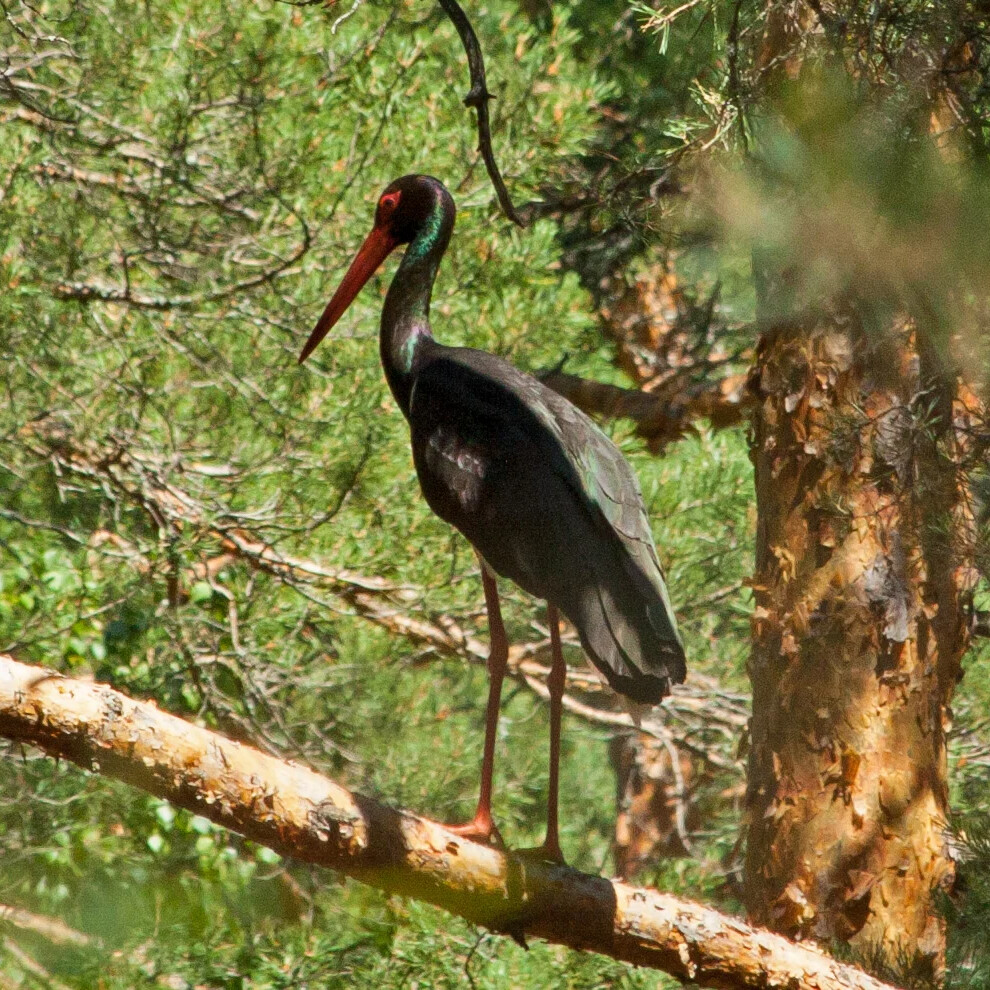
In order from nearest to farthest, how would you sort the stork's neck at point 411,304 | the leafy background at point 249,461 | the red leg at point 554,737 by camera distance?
the red leg at point 554,737 → the stork's neck at point 411,304 → the leafy background at point 249,461

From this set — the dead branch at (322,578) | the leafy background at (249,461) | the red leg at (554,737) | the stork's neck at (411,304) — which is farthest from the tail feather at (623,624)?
the leafy background at (249,461)

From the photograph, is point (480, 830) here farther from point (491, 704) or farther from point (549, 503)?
point (549, 503)

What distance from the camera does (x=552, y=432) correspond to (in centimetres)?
329

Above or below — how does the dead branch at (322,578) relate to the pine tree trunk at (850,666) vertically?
below

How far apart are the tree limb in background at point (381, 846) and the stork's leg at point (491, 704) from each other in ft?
1.65

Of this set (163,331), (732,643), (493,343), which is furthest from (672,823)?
(163,331)

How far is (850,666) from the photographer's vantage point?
326 centimetres

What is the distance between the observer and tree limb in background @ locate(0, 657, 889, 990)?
2.14m

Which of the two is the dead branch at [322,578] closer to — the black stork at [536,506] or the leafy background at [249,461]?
the leafy background at [249,461]

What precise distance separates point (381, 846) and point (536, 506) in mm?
1054

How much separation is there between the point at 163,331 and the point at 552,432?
69.4 inches

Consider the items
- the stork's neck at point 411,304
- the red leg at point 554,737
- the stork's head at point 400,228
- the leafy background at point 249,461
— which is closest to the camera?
the red leg at point 554,737

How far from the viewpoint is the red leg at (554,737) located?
10.0ft

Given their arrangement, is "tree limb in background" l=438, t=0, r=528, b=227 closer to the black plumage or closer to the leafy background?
the black plumage
